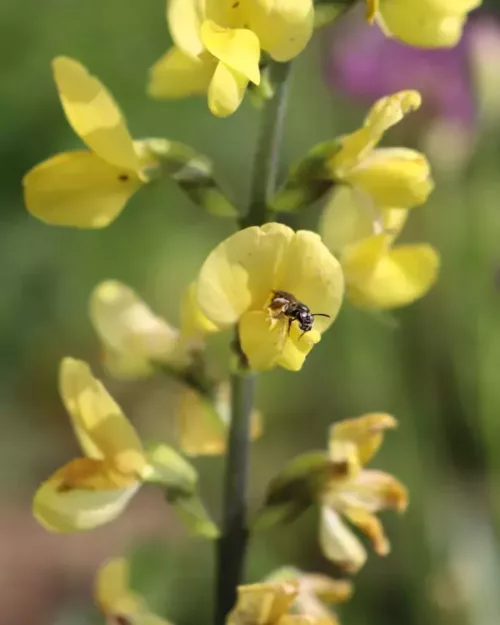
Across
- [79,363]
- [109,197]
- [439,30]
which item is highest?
[439,30]

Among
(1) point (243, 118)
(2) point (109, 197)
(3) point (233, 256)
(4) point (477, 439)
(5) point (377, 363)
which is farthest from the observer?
(1) point (243, 118)

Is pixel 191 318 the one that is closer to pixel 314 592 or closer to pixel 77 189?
pixel 77 189

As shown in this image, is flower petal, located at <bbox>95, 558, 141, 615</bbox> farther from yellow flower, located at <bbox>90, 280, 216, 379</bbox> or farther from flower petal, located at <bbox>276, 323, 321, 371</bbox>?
flower petal, located at <bbox>276, 323, 321, 371</bbox>

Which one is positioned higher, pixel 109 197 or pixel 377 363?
pixel 109 197

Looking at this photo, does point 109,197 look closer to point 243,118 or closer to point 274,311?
point 274,311

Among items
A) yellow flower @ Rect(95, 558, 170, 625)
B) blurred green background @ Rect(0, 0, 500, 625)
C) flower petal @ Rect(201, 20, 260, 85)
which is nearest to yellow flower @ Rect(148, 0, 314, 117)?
flower petal @ Rect(201, 20, 260, 85)

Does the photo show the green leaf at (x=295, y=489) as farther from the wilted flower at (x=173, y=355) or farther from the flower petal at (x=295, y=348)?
the flower petal at (x=295, y=348)

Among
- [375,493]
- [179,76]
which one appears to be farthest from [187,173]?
[375,493]

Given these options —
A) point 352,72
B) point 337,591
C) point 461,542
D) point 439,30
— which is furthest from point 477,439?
point 439,30
